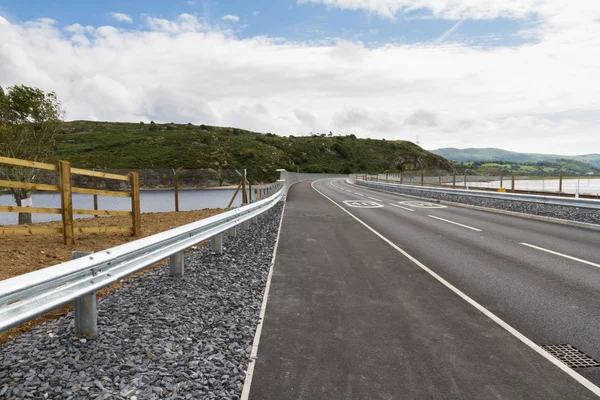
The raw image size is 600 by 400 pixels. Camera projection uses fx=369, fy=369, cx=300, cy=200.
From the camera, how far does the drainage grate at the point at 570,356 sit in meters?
3.83

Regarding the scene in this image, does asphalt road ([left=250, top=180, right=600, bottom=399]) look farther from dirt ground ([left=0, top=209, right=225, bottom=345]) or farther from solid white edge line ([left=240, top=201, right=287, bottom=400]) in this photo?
dirt ground ([left=0, top=209, right=225, bottom=345])

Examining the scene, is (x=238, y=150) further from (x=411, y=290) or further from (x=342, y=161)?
(x=411, y=290)

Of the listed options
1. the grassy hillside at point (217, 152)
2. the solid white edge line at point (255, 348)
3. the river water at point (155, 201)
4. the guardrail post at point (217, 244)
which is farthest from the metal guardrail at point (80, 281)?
the grassy hillside at point (217, 152)

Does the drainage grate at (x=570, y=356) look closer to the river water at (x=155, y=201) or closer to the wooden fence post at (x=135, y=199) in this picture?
the wooden fence post at (x=135, y=199)

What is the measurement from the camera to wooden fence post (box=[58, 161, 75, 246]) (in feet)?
27.1

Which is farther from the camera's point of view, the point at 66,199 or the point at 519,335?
the point at 66,199

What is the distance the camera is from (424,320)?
4.99 metres

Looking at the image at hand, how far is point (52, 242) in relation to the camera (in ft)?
29.7

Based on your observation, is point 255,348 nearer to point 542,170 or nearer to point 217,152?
point 542,170

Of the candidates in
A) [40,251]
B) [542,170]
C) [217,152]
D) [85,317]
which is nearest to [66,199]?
[40,251]

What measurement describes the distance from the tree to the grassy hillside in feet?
8.91

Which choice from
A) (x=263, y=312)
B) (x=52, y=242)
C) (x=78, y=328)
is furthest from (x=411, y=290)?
(x=52, y=242)

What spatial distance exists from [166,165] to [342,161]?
8144 centimetres

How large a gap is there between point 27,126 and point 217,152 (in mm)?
61520
